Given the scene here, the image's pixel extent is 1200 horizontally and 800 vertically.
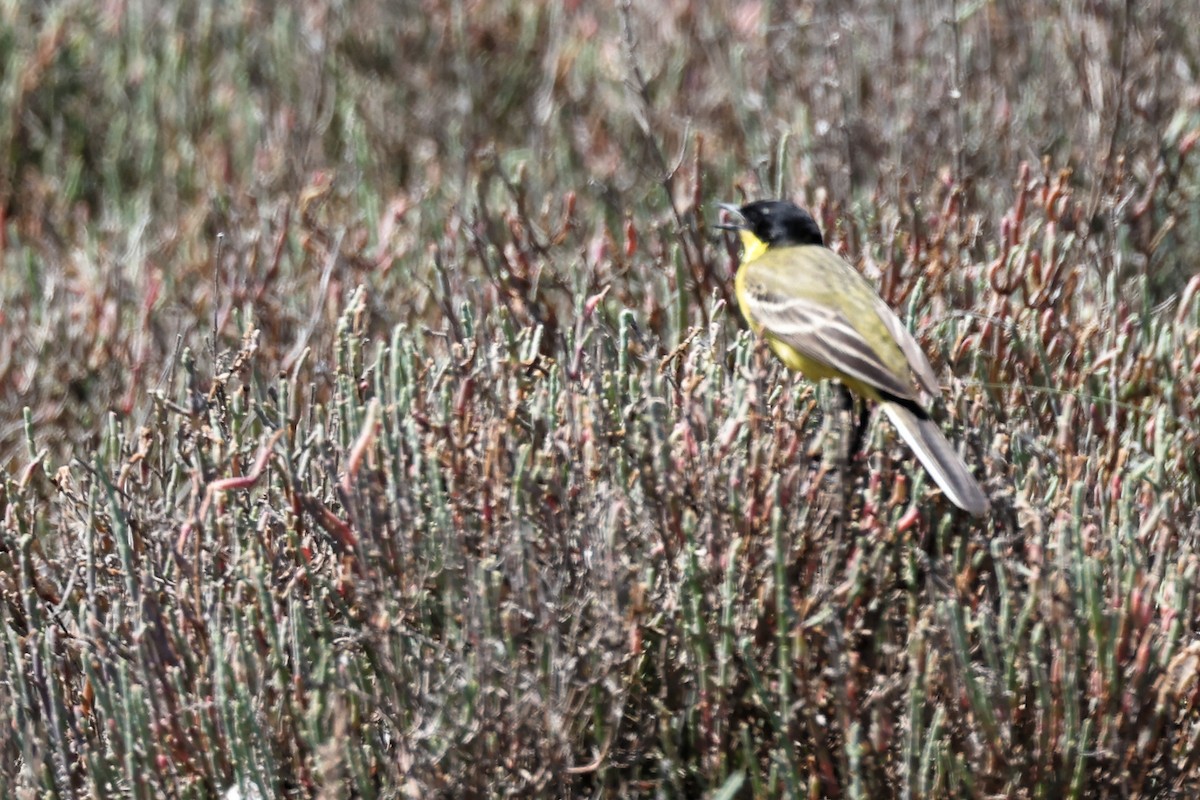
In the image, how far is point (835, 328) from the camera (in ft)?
12.2

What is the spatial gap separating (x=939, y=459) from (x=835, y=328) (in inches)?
26.6

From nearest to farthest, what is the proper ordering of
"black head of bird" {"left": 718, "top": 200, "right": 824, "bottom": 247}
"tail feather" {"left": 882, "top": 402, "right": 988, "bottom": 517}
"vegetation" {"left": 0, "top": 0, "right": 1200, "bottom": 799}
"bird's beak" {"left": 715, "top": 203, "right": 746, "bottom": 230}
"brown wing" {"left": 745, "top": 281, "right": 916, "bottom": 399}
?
"vegetation" {"left": 0, "top": 0, "right": 1200, "bottom": 799}
"tail feather" {"left": 882, "top": 402, "right": 988, "bottom": 517}
"brown wing" {"left": 745, "top": 281, "right": 916, "bottom": 399}
"black head of bird" {"left": 718, "top": 200, "right": 824, "bottom": 247}
"bird's beak" {"left": 715, "top": 203, "right": 746, "bottom": 230}

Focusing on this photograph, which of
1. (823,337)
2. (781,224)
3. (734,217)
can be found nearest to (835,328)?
(823,337)

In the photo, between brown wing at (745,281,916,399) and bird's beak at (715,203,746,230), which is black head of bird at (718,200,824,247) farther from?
brown wing at (745,281,916,399)

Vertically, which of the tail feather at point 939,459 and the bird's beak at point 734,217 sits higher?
the bird's beak at point 734,217

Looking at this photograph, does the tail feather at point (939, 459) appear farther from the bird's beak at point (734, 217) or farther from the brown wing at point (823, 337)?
the bird's beak at point (734, 217)

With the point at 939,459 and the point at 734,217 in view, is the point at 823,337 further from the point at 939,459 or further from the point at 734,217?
the point at 734,217

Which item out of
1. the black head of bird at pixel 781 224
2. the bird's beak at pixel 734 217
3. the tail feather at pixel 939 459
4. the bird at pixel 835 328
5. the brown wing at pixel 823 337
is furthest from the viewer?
the bird's beak at pixel 734 217

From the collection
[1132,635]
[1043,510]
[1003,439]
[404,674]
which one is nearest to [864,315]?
[1003,439]

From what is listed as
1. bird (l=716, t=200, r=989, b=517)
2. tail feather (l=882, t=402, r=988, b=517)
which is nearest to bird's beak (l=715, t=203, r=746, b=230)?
bird (l=716, t=200, r=989, b=517)

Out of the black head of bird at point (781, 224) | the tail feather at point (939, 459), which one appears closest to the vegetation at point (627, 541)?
the tail feather at point (939, 459)

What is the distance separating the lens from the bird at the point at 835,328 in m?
3.27

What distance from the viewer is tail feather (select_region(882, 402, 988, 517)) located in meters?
3.01

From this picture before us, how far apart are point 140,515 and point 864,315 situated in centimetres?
178
